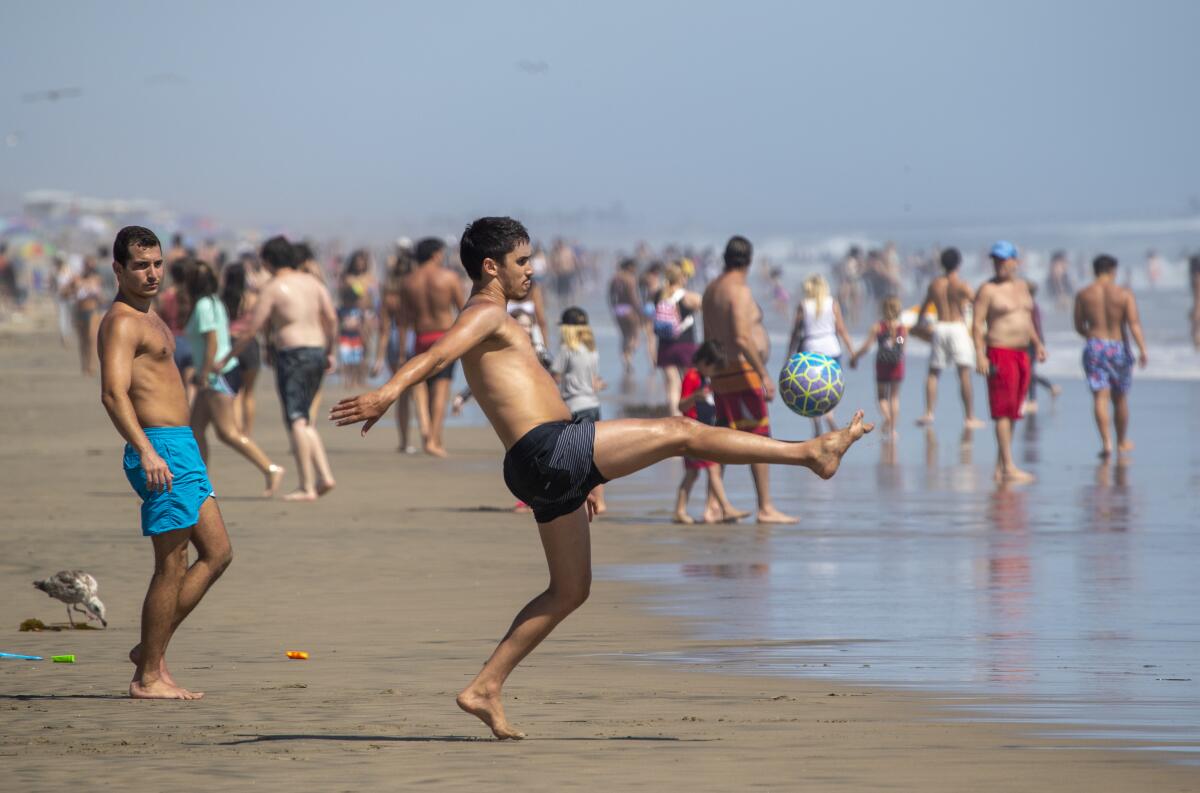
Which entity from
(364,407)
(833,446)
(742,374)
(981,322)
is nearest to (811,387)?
(742,374)

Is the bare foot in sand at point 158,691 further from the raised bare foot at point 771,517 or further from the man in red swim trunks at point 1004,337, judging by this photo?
the man in red swim trunks at point 1004,337

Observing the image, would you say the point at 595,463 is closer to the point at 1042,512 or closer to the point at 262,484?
the point at 1042,512

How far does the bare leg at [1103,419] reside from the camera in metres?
15.4

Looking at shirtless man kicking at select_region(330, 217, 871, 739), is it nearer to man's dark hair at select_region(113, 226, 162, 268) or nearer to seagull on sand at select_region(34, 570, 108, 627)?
man's dark hair at select_region(113, 226, 162, 268)

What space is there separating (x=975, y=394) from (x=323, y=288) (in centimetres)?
1134

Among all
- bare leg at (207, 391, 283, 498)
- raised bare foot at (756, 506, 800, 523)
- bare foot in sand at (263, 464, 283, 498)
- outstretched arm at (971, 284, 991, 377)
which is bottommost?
raised bare foot at (756, 506, 800, 523)

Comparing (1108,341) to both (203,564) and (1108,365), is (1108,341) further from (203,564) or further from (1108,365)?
(203,564)

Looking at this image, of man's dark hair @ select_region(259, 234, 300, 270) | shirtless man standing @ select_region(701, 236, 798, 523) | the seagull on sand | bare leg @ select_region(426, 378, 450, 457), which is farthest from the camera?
bare leg @ select_region(426, 378, 450, 457)

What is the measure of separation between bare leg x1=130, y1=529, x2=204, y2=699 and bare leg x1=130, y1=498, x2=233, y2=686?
3 centimetres

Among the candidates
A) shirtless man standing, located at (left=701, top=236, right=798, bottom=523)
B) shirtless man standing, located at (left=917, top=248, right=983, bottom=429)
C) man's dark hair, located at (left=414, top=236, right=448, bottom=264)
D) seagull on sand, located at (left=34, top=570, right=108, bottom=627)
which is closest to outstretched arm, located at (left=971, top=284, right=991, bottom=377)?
shirtless man standing, located at (left=701, top=236, right=798, bottom=523)

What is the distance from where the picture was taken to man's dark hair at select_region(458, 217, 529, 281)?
6.04 meters

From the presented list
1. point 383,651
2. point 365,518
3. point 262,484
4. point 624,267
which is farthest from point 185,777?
point 624,267

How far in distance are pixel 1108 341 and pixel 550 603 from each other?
11248mm

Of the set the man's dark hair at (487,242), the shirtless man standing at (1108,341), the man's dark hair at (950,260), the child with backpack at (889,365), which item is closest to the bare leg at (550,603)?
the man's dark hair at (487,242)
